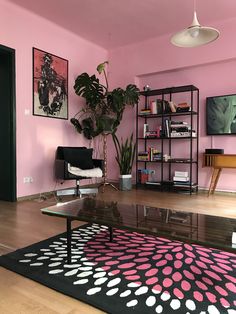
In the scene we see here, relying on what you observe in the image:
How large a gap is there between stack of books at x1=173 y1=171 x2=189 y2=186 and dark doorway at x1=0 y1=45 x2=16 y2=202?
2.79 metres

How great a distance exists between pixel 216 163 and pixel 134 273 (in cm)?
318

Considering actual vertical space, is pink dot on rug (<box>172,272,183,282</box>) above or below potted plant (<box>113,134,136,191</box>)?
below

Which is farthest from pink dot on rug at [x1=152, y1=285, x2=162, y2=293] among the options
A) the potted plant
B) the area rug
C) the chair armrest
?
the potted plant

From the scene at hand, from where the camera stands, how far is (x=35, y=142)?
168 inches

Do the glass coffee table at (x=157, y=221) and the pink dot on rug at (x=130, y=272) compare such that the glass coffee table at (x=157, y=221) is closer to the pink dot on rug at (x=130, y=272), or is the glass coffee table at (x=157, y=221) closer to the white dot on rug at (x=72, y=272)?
the white dot on rug at (x=72, y=272)

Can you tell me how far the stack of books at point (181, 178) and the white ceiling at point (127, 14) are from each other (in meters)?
2.60

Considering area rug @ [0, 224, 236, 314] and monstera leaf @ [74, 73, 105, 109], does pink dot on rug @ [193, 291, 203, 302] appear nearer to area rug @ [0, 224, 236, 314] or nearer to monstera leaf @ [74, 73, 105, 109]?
area rug @ [0, 224, 236, 314]

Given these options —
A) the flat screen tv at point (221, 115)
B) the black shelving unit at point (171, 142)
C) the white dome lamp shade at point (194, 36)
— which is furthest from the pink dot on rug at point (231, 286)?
the flat screen tv at point (221, 115)

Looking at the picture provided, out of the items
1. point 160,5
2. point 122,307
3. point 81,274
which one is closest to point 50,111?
point 160,5

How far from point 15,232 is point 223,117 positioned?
3.79m

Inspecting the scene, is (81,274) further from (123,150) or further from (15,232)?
(123,150)

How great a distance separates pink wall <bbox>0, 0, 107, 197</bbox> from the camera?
3.92m

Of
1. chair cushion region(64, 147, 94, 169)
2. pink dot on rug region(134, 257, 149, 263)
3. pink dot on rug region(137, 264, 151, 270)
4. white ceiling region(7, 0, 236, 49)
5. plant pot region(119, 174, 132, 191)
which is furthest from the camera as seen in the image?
plant pot region(119, 174, 132, 191)

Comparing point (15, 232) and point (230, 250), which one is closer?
point (230, 250)
